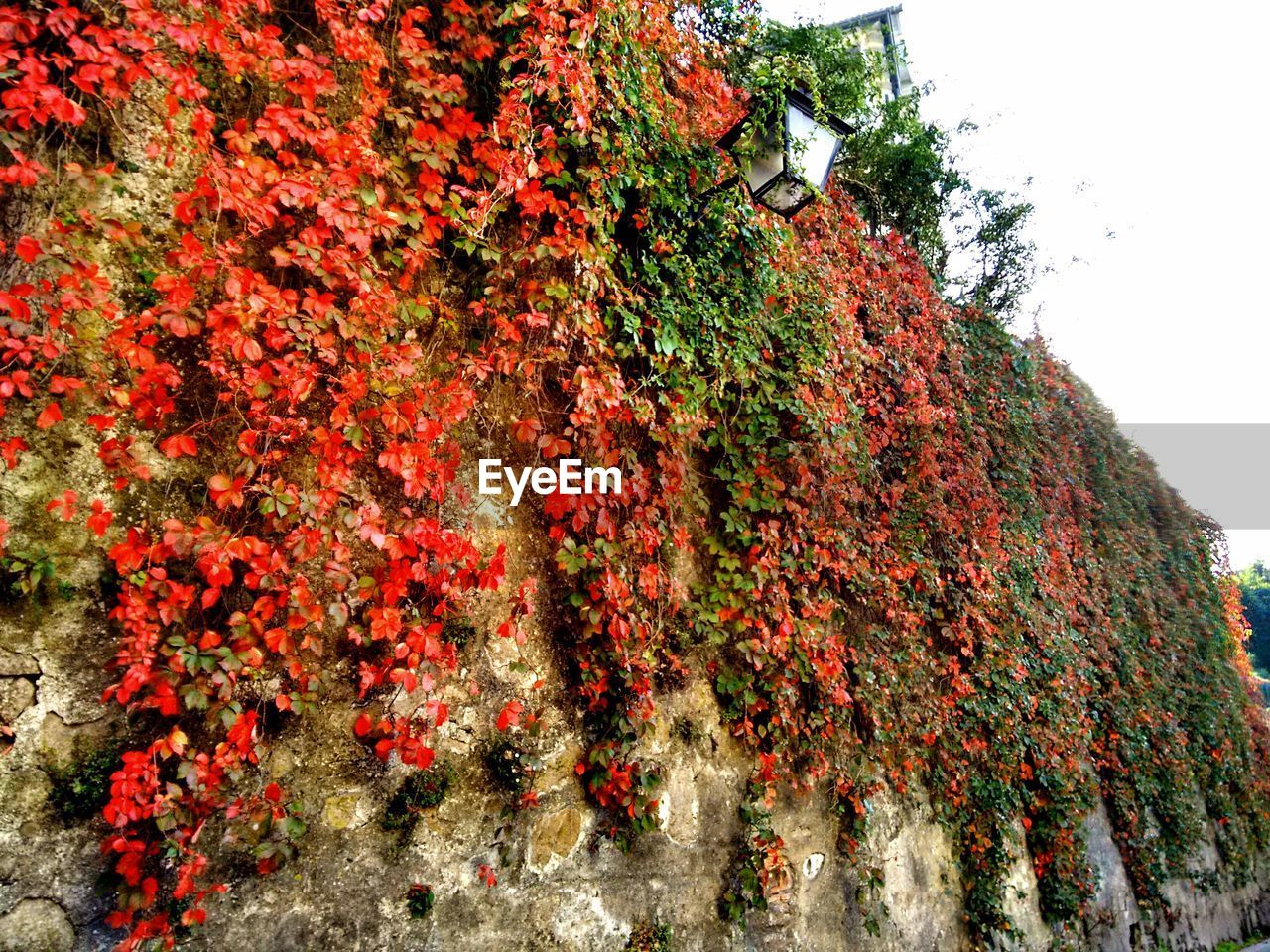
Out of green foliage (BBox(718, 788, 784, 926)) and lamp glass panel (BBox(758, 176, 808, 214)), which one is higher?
lamp glass panel (BBox(758, 176, 808, 214))

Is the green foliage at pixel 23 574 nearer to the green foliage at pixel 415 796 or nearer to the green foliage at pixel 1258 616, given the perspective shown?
the green foliage at pixel 415 796

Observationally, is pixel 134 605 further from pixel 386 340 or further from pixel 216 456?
pixel 386 340

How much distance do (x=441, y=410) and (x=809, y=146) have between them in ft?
7.79

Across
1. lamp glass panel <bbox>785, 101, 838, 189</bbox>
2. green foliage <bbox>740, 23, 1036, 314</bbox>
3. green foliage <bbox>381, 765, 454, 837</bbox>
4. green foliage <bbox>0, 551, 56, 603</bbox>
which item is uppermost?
green foliage <bbox>740, 23, 1036, 314</bbox>

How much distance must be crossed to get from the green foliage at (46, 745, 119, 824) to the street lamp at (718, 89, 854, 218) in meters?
3.74

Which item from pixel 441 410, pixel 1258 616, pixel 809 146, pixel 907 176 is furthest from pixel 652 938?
pixel 1258 616

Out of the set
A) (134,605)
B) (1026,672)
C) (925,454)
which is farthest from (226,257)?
(1026,672)

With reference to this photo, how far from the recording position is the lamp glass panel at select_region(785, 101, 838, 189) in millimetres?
3600

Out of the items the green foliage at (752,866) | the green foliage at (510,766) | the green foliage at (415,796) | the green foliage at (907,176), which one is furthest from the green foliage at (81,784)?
the green foliage at (907,176)

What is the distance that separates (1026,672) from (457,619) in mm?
5513

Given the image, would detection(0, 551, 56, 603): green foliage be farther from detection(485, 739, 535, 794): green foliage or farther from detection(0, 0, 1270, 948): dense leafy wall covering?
detection(485, 739, 535, 794): green foliage

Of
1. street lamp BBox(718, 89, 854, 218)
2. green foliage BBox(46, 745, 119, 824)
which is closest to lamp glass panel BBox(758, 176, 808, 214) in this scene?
street lamp BBox(718, 89, 854, 218)

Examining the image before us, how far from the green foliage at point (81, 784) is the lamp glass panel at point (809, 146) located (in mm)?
3822

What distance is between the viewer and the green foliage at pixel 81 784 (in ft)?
6.91
